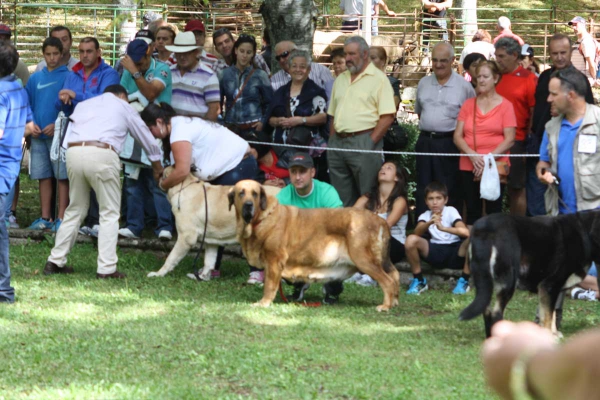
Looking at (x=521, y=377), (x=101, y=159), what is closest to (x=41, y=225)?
(x=101, y=159)


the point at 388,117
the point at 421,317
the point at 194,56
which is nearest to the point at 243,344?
the point at 421,317

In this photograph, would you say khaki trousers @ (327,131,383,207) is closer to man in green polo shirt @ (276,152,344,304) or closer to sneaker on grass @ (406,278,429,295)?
man in green polo shirt @ (276,152,344,304)

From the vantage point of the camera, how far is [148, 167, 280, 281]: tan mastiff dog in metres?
8.91

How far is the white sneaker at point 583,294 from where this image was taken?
829 centimetres

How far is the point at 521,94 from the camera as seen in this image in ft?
31.0

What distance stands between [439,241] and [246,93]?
2.94 metres

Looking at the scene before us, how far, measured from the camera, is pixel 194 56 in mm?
10180

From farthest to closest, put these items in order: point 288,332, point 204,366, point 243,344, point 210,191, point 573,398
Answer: point 210,191 → point 288,332 → point 243,344 → point 204,366 → point 573,398

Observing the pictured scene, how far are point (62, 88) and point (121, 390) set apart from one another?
630cm

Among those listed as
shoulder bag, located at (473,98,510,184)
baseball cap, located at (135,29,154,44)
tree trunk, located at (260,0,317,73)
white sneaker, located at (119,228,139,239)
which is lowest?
white sneaker, located at (119,228,139,239)

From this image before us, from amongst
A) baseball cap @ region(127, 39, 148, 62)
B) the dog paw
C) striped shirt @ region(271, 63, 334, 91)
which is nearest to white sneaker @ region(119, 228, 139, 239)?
baseball cap @ region(127, 39, 148, 62)

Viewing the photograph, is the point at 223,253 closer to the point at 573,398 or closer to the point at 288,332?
the point at 288,332

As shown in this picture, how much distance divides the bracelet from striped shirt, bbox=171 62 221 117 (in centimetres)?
924

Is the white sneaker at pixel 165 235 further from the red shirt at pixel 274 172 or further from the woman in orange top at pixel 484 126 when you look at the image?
the woman in orange top at pixel 484 126
